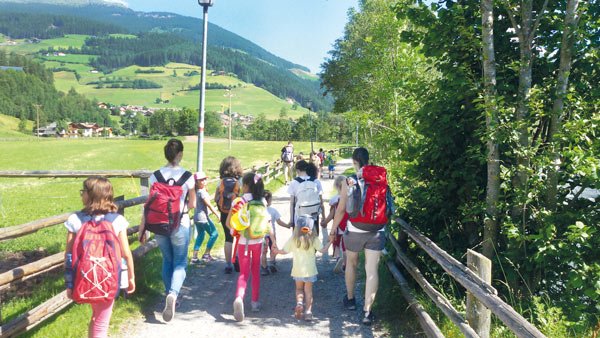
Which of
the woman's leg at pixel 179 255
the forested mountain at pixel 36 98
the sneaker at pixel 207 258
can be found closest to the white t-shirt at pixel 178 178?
the woman's leg at pixel 179 255

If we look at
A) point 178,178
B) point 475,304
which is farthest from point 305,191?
point 475,304

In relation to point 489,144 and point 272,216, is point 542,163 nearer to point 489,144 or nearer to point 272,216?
point 489,144

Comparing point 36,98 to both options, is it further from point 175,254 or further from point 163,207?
point 163,207

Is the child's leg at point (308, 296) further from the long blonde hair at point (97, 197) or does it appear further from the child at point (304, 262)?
the long blonde hair at point (97, 197)

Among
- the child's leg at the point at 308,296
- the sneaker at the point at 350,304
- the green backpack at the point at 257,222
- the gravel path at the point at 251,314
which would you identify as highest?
the green backpack at the point at 257,222

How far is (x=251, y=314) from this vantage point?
16.3ft

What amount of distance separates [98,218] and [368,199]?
272 centimetres

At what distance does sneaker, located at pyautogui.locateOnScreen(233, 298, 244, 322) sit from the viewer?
4.66 meters

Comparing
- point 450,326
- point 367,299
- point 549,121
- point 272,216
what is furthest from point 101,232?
point 549,121

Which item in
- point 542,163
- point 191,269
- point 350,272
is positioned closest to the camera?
point 542,163

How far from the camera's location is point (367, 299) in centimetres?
469

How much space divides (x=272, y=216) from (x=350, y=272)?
50.9 inches

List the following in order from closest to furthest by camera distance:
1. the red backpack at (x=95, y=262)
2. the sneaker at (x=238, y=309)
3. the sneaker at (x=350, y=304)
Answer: the red backpack at (x=95, y=262) → the sneaker at (x=238, y=309) → the sneaker at (x=350, y=304)

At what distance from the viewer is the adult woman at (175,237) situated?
4.57 metres
